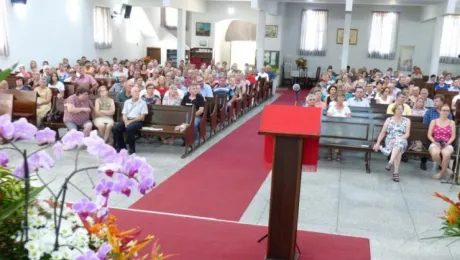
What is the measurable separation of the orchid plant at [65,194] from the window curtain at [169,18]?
73.5 ft

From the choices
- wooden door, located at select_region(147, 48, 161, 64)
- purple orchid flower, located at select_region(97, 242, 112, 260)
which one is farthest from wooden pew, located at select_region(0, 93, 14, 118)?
wooden door, located at select_region(147, 48, 161, 64)

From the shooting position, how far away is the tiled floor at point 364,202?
468 centimetres

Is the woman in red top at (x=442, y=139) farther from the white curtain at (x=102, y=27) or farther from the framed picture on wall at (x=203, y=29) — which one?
the framed picture on wall at (x=203, y=29)

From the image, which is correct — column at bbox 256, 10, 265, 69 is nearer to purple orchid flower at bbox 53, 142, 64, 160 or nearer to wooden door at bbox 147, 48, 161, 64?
wooden door at bbox 147, 48, 161, 64

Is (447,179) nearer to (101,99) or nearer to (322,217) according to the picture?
(322,217)

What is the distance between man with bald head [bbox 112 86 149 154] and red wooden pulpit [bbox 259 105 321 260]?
14.1 feet

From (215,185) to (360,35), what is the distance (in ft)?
53.6

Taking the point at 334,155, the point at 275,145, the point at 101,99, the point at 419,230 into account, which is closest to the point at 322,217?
the point at 419,230

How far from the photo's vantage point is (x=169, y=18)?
2356cm

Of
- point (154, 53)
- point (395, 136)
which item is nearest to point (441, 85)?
point (395, 136)

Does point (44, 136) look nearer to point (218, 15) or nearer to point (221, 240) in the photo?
point (221, 240)

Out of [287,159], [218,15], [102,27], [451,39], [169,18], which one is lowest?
[287,159]

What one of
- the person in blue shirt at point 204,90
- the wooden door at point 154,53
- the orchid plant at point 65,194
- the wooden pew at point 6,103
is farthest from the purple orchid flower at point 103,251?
the wooden door at point 154,53

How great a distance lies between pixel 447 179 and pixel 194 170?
12.1ft
